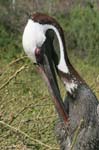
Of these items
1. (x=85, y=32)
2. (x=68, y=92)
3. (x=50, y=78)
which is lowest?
(x=85, y=32)

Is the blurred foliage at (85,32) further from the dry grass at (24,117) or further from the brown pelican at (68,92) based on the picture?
the brown pelican at (68,92)

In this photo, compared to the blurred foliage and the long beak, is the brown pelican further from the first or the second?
the blurred foliage

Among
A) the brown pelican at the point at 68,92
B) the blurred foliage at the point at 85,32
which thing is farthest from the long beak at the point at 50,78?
the blurred foliage at the point at 85,32

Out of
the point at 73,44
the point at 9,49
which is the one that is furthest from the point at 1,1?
the point at 9,49

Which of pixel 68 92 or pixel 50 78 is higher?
pixel 50 78

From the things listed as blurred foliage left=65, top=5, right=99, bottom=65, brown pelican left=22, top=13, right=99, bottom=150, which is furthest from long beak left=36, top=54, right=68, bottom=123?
blurred foliage left=65, top=5, right=99, bottom=65

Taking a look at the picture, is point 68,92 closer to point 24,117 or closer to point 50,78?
point 50,78

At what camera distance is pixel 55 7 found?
1653 centimetres

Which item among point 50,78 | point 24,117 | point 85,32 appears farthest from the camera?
point 85,32

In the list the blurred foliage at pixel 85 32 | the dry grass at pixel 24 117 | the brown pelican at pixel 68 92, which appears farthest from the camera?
the blurred foliage at pixel 85 32

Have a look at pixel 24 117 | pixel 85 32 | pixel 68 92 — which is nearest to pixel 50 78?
pixel 68 92

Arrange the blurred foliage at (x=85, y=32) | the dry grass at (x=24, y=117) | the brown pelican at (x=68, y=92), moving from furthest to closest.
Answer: the blurred foliage at (x=85, y=32) → the dry grass at (x=24, y=117) → the brown pelican at (x=68, y=92)

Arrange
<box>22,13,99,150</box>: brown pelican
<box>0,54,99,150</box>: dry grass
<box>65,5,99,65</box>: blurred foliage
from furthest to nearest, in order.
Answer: <box>65,5,99,65</box>: blurred foliage
<box>0,54,99,150</box>: dry grass
<box>22,13,99,150</box>: brown pelican

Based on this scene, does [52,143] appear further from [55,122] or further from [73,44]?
[73,44]
